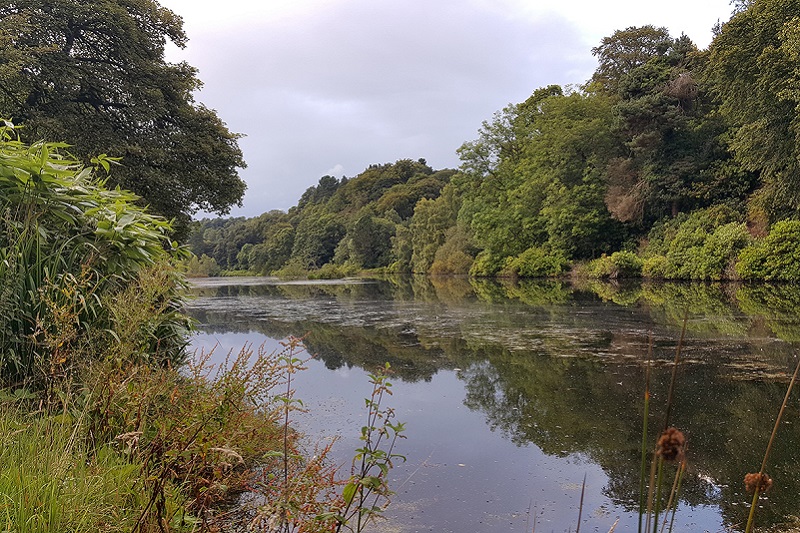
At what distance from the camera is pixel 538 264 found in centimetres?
2762

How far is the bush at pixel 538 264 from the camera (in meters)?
26.8

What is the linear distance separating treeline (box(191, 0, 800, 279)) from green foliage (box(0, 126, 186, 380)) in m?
11.0

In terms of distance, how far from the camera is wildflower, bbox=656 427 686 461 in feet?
2.66

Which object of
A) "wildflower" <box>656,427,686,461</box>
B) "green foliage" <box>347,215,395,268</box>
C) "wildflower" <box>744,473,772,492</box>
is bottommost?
"wildflower" <box>744,473,772,492</box>

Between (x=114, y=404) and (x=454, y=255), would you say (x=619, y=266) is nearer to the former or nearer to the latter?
(x=454, y=255)

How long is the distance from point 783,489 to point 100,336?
3658 mm

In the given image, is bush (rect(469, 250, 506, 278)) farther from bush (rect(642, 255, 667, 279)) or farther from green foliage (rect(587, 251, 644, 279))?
bush (rect(642, 255, 667, 279))

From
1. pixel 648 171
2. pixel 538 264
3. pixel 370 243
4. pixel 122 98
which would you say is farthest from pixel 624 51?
pixel 370 243

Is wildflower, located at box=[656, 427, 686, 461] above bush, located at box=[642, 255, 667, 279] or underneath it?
underneath

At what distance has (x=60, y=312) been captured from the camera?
1.91 m

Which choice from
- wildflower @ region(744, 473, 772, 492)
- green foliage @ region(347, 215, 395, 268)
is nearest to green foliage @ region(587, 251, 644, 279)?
wildflower @ region(744, 473, 772, 492)

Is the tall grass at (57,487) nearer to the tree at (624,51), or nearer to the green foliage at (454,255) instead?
the tree at (624,51)

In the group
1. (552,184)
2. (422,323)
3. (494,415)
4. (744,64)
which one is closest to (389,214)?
(552,184)

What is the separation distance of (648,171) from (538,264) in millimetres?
7013
